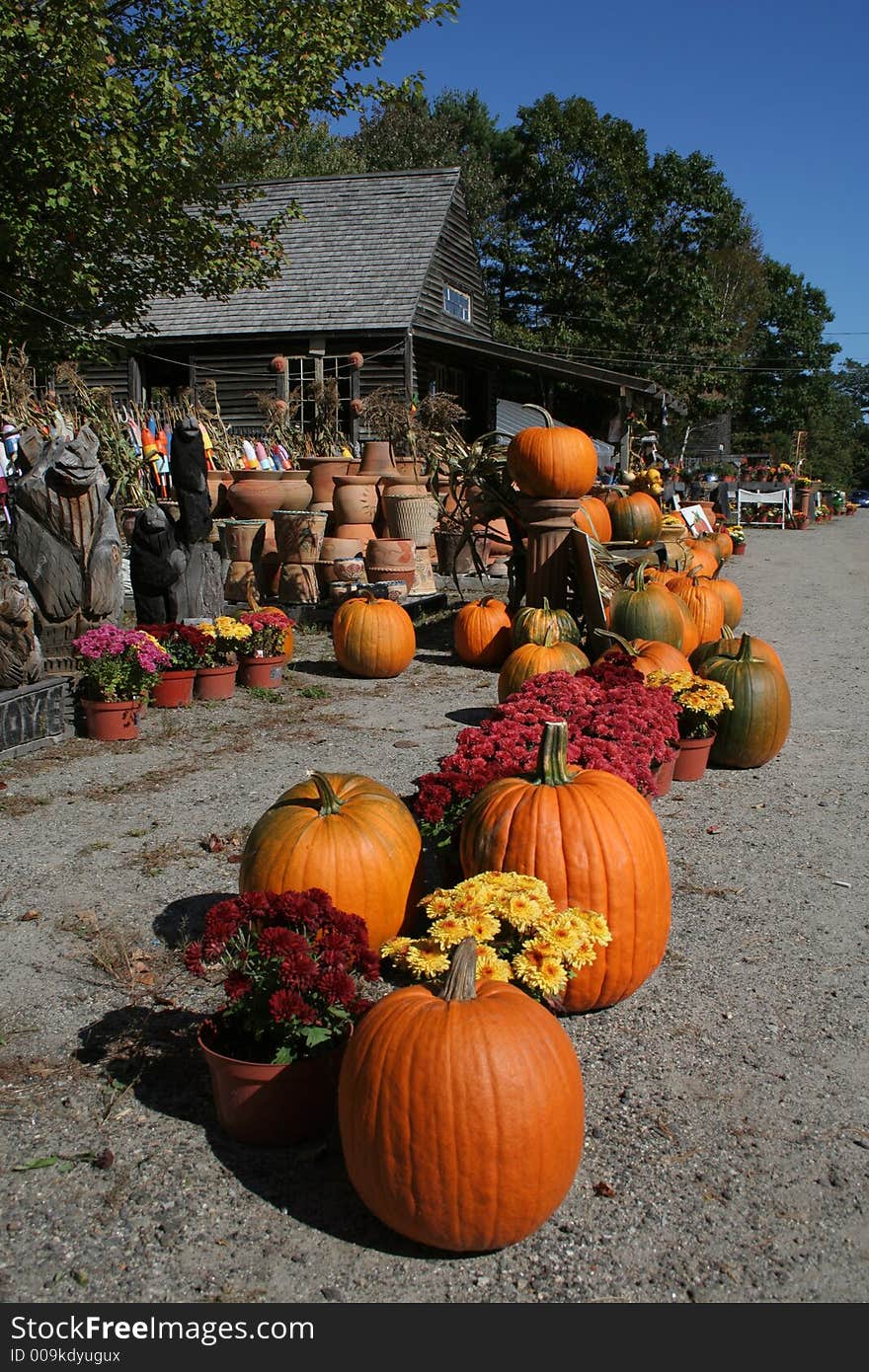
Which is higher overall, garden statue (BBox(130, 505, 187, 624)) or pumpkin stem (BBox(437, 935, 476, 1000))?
garden statue (BBox(130, 505, 187, 624))

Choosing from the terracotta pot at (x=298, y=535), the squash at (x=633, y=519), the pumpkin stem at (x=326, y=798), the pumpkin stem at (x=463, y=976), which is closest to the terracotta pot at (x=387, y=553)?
the terracotta pot at (x=298, y=535)

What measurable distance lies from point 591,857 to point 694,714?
284 cm

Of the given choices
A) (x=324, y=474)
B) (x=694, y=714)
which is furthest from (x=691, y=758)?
(x=324, y=474)

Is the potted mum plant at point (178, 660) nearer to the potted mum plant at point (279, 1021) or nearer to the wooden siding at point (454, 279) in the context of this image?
the potted mum plant at point (279, 1021)

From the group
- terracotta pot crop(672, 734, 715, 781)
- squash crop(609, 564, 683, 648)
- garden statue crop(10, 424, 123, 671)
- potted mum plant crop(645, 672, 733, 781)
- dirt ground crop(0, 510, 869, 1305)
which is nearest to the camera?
dirt ground crop(0, 510, 869, 1305)

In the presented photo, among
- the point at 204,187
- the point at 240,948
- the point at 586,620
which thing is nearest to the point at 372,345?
the point at 204,187

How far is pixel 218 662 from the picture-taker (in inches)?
332

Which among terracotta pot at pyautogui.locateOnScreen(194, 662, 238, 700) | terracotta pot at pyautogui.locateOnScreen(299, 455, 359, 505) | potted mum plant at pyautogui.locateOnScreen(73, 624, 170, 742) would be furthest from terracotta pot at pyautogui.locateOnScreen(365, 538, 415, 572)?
potted mum plant at pyautogui.locateOnScreen(73, 624, 170, 742)

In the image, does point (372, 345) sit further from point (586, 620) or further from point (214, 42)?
point (586, 620)

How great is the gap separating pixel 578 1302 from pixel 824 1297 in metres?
0.56

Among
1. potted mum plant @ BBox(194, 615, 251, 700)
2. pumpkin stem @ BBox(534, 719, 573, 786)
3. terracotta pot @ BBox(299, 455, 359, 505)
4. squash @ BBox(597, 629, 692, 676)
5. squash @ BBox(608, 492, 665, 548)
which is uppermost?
terracotta pot @ BBox(299, 455, 359, 505)

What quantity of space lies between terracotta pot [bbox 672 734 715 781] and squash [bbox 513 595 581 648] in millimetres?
1990

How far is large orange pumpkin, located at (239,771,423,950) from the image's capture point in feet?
12.4

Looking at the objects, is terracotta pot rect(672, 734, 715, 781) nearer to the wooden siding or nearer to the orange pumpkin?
the orange pumpkin
